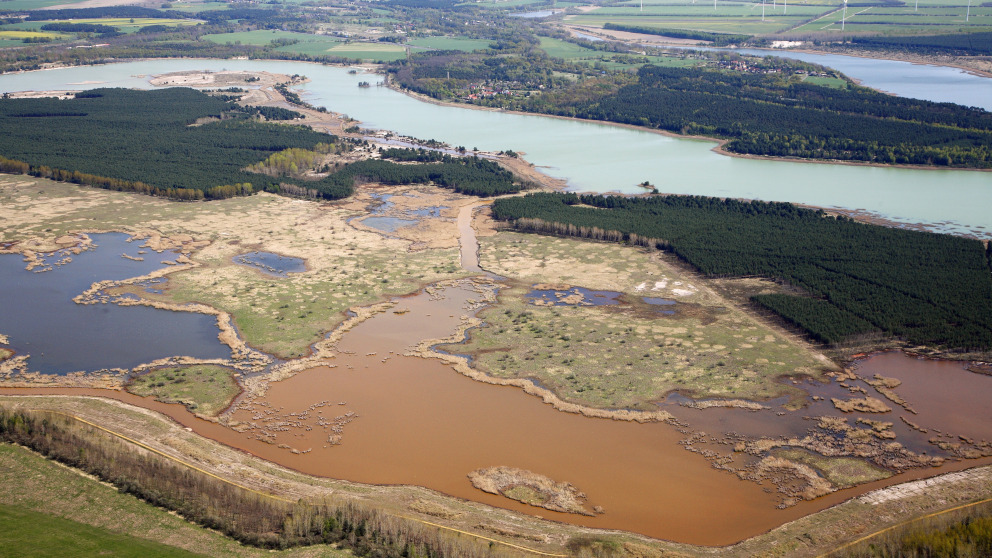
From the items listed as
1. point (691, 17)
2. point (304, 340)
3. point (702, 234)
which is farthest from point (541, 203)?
point (691, 17)

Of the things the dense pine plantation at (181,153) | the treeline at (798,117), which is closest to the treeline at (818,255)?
the dense pine plantation at (181,153)

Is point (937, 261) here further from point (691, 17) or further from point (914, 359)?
point (691, 17)

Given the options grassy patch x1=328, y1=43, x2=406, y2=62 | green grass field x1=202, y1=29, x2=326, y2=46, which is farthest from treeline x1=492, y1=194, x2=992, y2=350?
green grass field x1=202, y1=29, x2=326, y2=46

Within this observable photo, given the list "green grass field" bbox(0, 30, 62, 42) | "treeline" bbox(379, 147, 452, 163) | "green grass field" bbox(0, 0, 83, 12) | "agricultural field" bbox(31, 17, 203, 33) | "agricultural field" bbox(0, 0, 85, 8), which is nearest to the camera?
"treeline" bbox(379, 147, 452, 163)

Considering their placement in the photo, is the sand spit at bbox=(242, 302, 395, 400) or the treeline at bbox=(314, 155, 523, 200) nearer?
the sand spit at bbox=(242, 302, 395, 400)

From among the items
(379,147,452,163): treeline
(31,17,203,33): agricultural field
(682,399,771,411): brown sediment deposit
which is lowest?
(682,399,771,411): brown sediment deposit

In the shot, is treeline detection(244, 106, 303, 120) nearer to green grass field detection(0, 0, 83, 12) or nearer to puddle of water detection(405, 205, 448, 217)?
puddle of water detection(405, 205, 448, 217)

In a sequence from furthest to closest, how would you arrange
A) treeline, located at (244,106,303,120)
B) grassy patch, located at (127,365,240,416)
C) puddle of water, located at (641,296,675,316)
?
treeline, located at (244,106,303,120), puddle of water, located at (641,296,675,316), grassy patch, located at (127,365,240,416)

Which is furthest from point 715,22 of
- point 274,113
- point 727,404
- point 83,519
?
point 83,519
